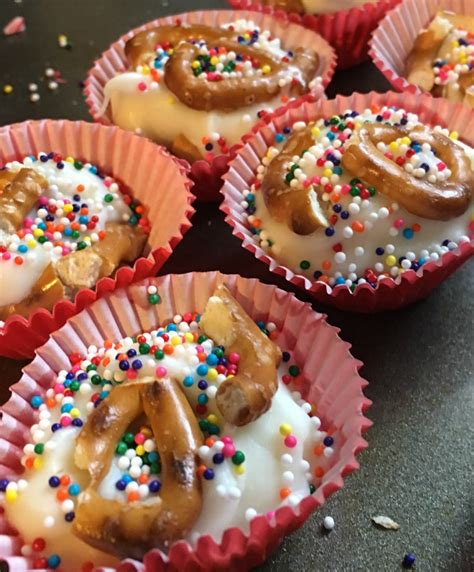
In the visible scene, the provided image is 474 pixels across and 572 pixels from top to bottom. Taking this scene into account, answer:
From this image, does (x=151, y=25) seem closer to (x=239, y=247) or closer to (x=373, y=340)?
(x=239, y=247)

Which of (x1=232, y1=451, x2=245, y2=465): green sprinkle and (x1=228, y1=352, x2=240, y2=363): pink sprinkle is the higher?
(x1=228, y1=352, x2=240, y2=363): pink sprinkle

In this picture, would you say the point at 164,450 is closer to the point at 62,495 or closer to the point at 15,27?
the point at 62,495

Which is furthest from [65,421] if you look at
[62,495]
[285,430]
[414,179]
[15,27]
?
[15,27]

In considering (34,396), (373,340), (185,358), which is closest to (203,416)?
(185,358)

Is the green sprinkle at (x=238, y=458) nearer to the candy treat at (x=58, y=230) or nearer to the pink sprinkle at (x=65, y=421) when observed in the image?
the pink sprinkle at (x=65, y=421)

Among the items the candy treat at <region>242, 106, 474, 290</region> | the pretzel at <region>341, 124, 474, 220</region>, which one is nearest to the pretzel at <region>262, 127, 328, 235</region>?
the candy treat at <region>242, 106, 474, 290</region>

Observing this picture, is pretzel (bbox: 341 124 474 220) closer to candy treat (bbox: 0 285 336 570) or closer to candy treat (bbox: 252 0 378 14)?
candy treat (bbox: 0 285 336 570)

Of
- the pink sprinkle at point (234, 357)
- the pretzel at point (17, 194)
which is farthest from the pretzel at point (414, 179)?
the pretzel at point (17, 194)
